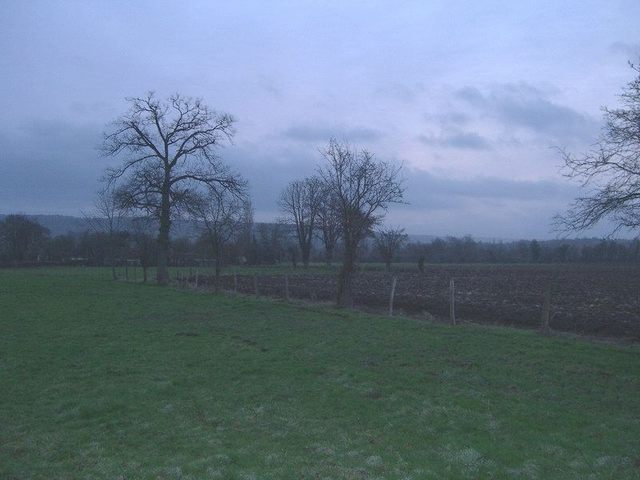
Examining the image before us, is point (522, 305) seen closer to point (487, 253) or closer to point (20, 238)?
point (20, 238)

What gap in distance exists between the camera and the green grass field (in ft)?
21.3

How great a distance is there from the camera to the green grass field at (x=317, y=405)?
650 cm

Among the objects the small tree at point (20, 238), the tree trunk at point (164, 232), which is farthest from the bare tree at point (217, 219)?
the small tree at point (20, 238)

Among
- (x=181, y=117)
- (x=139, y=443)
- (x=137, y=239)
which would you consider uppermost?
(x=181, y=117)

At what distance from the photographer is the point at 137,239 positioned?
6116 centimetres

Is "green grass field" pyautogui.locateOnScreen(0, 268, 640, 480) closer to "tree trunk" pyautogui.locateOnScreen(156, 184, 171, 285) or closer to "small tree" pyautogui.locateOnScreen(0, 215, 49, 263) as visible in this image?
"tree trunk" pyautogui.locateOnScreen(156, 184, 171, 285)

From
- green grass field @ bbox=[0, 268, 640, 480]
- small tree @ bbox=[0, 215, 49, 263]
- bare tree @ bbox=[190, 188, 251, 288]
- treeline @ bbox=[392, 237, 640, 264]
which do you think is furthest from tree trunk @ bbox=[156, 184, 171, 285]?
treeline @ bbox=[392, 237, 640, 264]

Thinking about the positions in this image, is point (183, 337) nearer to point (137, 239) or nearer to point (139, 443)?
point (139, 443)

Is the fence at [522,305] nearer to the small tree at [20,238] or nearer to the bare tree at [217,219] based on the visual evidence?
the bare tree at [217,219]

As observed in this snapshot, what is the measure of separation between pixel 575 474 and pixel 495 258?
103 metres

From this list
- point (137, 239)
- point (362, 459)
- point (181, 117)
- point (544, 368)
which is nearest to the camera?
point (362, 459)

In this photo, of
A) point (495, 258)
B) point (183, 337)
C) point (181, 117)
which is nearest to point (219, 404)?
point (183, 337)

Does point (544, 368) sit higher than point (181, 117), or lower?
lower

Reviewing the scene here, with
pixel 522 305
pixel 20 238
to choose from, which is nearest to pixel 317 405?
pixel 522 305
